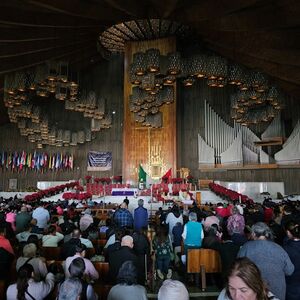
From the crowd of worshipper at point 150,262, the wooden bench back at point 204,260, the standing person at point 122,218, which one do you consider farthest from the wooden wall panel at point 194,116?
the wooden bench back at point 204,260

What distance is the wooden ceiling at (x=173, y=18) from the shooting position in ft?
36.1

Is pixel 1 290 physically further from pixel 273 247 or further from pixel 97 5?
pixel 97 5

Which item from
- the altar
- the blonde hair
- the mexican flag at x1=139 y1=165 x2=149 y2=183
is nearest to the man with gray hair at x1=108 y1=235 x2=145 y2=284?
the blonde hair

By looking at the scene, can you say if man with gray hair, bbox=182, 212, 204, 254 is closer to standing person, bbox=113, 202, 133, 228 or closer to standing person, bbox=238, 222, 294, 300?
standing person, bbox=113, 202, 133, 228

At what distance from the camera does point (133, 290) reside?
116 inches

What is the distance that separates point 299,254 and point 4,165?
80.8ft

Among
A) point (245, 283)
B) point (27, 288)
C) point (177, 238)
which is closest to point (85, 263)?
point (27, 288)

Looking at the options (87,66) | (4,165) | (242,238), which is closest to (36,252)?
(242,238)

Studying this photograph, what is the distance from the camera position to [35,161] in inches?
947

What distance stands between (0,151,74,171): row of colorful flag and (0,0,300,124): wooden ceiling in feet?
30.7

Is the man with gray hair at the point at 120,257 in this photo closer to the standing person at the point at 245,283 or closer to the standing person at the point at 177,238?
the standing person at the point at 245,283

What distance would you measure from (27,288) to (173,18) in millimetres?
12632

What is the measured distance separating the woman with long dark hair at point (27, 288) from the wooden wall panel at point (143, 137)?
17.5 m

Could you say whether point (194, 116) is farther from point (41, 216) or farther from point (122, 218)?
point (41, 216)
